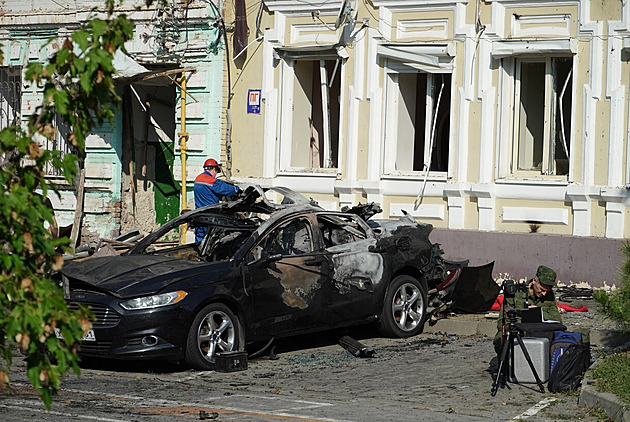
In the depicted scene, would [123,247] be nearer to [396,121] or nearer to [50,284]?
[396,121]

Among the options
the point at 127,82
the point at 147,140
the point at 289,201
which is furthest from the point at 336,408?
the point at 147,140

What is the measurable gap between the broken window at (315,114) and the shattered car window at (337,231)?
18.9 ft

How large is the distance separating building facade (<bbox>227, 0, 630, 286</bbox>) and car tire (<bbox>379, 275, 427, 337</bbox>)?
324cm

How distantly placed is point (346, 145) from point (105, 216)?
5053 mm

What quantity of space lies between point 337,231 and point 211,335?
2523mm

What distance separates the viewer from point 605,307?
10.1 m

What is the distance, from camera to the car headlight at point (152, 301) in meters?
10.5

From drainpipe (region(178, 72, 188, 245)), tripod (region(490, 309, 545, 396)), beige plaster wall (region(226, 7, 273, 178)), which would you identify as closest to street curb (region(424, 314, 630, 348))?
tripod (region(490, 309, 545, 396))

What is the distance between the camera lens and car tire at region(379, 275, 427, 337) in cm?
1281

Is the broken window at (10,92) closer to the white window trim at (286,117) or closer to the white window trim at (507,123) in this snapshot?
the white window trim at (286,117)

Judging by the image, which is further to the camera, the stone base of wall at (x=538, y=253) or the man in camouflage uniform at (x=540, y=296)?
the stone base of wall at (x=538, y=253)

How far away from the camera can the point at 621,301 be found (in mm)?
9969

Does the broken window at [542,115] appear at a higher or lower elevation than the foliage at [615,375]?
higher

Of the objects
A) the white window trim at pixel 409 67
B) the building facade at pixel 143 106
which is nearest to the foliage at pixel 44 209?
the white window trim at pixel 409 67
